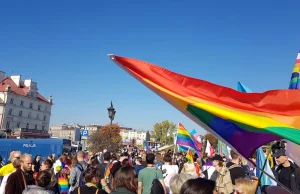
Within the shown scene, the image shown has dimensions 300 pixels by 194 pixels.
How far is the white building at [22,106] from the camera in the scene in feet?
255

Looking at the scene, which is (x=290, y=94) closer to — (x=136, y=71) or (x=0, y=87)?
(x=136, y=71)

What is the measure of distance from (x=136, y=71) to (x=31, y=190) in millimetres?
2385

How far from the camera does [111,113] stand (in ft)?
49.0

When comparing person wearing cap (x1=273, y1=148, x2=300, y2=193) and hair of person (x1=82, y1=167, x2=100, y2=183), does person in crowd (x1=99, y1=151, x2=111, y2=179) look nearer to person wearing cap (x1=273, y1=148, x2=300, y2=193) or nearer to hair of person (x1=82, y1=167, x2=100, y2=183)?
hair of person (x1=82, y1=167, x2=100, y2=183)

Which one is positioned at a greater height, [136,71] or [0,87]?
[0,87]

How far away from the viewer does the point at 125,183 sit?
4090 millimetres

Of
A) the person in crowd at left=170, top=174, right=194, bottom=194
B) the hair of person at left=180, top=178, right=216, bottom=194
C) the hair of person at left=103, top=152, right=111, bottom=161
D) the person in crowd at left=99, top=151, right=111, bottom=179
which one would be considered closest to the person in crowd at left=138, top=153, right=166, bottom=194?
the person in crowd at left=99, top=151, right=111, bottom=179

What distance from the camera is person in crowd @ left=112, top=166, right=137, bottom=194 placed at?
13.3 feet

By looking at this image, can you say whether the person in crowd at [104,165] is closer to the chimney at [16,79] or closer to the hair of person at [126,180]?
the hair of person at [126,180]

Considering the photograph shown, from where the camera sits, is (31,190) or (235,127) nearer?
(235,127)

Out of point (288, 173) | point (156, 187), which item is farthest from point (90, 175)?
point (288, 173)

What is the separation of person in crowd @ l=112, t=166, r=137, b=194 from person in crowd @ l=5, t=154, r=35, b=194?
2220 millimetres

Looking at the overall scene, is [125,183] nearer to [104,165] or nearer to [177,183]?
[177,183]

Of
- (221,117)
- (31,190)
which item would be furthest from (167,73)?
(31,190)
